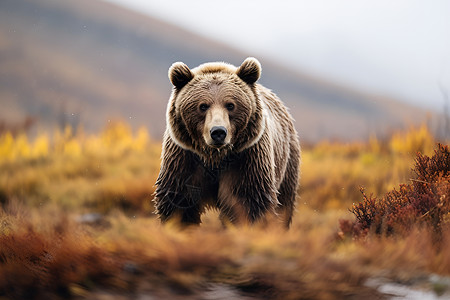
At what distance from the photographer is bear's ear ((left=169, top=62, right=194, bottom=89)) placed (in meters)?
4.35

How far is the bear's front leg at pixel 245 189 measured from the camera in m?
4.39

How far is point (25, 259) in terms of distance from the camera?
10.9 ft

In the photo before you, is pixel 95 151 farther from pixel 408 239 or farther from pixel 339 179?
pixel 408 239

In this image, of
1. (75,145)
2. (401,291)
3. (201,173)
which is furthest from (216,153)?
(75,145)

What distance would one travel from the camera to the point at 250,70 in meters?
4.48

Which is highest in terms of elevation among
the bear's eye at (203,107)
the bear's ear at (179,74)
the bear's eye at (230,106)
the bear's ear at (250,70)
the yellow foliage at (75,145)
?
the bear's ear at (250,70)

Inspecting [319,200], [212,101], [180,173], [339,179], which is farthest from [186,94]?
[339,179]

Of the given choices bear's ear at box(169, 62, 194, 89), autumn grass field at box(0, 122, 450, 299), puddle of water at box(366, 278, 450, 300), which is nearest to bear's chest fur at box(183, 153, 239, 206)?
bear's ear at box(169, 62, 194, 89)

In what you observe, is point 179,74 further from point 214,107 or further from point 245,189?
point 245,189

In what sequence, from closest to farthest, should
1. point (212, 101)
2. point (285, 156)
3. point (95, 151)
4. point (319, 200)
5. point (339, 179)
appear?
1. point (212, 101)
2. point (285, 156)
3. point (319, 200)
4. point (339, 179)
5. point (95, 151)

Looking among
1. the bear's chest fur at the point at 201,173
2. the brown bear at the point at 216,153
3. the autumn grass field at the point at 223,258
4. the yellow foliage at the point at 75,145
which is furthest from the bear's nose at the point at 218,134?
the yellow foliage at the point at 75,145

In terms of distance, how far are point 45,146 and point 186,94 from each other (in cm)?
838

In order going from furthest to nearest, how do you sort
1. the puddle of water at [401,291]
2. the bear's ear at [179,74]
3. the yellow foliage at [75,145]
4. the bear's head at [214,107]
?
the yellow foliage at [75,145] < the bear's ear at [179,74] < the bear's head at [214,107] < the puddle of water at [401,291]

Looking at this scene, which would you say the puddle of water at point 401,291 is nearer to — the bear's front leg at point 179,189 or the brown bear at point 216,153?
the brown bear at point 216,153
